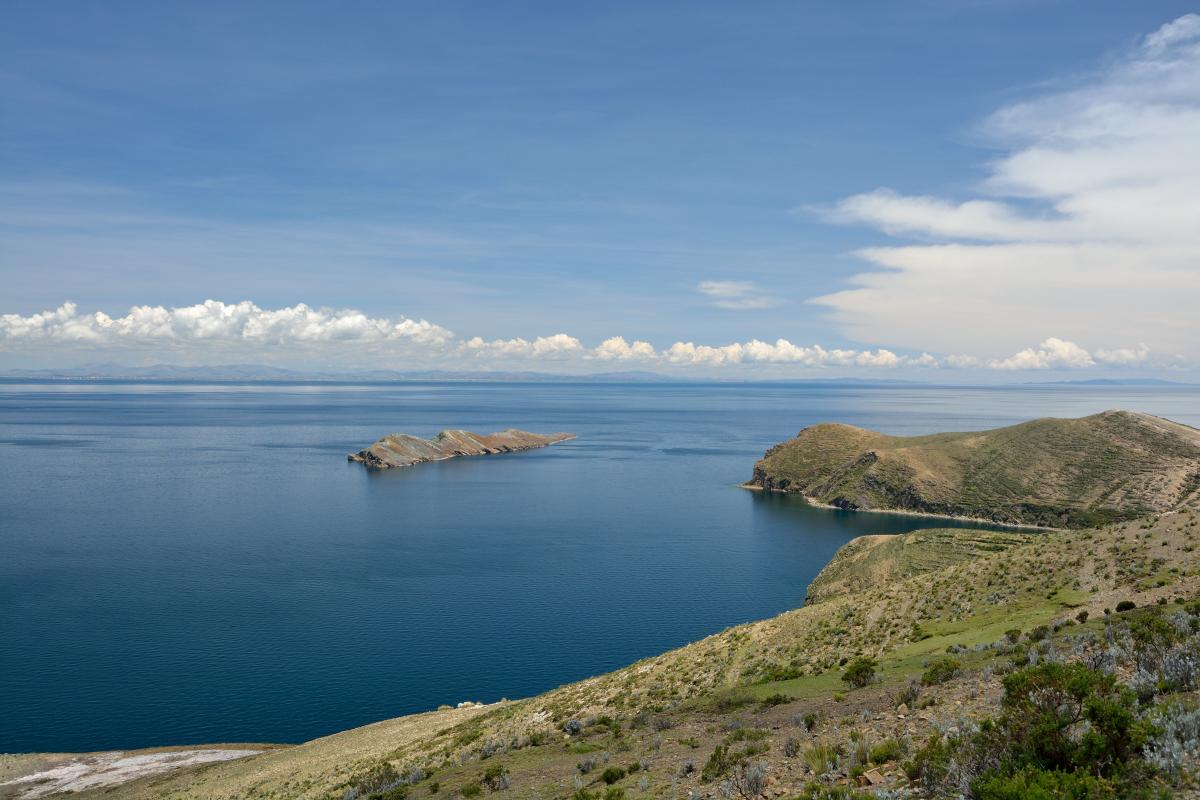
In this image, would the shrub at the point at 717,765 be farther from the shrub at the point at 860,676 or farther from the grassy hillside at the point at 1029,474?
the grassy hillside at the point at 1029,474

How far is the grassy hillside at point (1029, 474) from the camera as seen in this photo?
136m

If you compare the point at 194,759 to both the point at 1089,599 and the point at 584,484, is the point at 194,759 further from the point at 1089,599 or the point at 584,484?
the point at 584,484

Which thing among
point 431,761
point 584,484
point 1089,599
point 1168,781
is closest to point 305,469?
point 584,484

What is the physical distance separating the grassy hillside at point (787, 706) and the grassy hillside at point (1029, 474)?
10352 cm

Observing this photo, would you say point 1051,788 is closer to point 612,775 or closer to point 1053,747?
point 1053,747

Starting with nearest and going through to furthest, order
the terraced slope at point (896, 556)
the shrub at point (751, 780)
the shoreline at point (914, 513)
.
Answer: the shrub at point (751, 780) < the terraced slope at point (896, 556) < the shoreline at point (914, 513)

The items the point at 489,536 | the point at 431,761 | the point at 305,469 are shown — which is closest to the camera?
the point at 431,761

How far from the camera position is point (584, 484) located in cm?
18350

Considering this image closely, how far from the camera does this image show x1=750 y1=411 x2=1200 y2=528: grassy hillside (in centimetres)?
13575

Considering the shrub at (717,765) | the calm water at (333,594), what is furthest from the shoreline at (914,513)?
the shrub at (717,765)

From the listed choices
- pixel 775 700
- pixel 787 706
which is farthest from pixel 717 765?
pixel 775 700

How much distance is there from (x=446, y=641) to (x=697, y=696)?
45.2 m

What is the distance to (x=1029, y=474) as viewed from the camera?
15038 centimetres

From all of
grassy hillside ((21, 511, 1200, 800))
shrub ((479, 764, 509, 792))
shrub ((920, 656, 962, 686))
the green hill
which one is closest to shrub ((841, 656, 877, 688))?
the green hill
